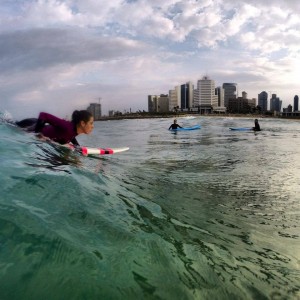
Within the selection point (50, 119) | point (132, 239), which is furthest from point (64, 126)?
point (132, 239)

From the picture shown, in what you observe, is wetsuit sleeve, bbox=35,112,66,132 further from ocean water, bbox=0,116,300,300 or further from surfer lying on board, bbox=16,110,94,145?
ocean water, bbox=0,116,300,300

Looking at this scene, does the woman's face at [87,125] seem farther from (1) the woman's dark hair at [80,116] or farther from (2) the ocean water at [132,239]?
(2) the ocean water at [132,239]

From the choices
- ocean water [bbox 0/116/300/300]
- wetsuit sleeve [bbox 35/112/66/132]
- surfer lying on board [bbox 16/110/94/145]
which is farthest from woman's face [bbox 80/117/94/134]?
ocean water [bbox 0/116/300/300]

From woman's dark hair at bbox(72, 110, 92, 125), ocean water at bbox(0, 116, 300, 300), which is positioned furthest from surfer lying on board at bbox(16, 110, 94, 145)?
ocean water at bbox(0, 116, 300, 300)

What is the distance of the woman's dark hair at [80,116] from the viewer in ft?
22.2

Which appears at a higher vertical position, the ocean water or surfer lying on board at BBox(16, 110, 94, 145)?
surfer lying on board at BBox(16, 110, 94, 145)

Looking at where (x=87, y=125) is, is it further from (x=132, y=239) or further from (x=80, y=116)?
(x=132, y=239)

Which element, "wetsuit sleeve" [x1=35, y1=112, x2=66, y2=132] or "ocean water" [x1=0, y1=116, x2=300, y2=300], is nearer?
"ocean water" [x1=0, y1=116, x2=300, y2=300]

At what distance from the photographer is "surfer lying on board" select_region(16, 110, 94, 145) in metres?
6.83

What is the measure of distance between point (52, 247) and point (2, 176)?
1.80 m

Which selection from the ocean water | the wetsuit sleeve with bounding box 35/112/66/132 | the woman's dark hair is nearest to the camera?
the ocean water

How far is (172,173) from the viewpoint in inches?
329

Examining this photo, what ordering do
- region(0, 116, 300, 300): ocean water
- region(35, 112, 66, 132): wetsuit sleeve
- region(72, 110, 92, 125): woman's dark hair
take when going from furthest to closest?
region(35, 112, 66, 132): wetsuit sleeve → region(72, 110, 92, 125): woman's dark hair → region(0, 116, 300, 300): ocean water

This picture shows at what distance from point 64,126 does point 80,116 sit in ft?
2.06
